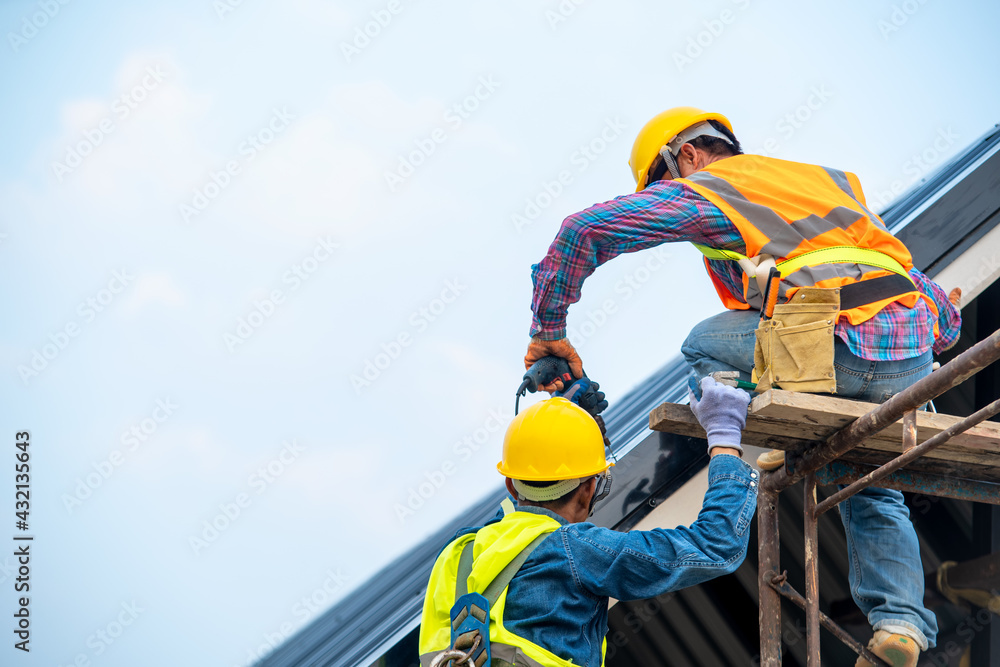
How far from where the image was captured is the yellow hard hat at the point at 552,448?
3082mm

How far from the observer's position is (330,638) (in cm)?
558

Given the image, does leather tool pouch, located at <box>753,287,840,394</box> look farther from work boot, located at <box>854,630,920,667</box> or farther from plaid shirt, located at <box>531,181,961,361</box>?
work boot, located at <box>854,630,920,667</box>

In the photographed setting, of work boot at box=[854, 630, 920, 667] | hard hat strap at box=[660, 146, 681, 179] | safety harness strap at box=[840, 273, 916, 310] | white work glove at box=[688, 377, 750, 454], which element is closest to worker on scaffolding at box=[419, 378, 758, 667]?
white work glove at box=[688, 377, 750, 454]

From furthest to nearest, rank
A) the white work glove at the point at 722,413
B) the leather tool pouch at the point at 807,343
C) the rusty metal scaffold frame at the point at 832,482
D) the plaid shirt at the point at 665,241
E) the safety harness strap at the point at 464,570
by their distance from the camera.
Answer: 1. the plaid shirt at the point at 665,241
2. the leather tool pouch at the point at 807,343
3. the white work glove at the point at 722,413
4. the rusty metal scaffold frame at the point at 832,482
5. the safety harness strap at the point at 464,570

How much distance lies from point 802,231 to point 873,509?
48.3 inches

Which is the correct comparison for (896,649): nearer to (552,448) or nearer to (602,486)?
(602,486)

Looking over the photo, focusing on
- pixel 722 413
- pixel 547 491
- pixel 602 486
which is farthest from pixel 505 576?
pixel 722 413

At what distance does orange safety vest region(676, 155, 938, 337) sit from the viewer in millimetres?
3322

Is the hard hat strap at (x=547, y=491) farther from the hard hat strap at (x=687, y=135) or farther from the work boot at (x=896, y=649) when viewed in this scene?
the hard hat strap at (x=687, y=135)

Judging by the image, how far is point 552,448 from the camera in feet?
10.2

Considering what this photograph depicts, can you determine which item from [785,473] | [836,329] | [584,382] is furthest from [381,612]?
[836,329]

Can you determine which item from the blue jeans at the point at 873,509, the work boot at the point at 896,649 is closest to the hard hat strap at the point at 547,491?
the blue jeans at the point at 873,509

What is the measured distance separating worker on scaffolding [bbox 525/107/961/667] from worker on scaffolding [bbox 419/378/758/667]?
2.17 ft

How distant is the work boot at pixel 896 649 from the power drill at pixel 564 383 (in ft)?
4.65
